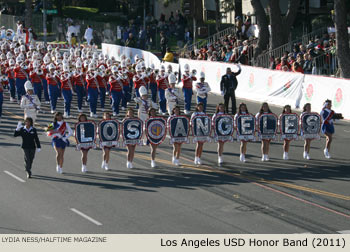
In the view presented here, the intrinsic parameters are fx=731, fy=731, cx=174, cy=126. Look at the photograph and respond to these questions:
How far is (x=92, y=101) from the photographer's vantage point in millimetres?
27438

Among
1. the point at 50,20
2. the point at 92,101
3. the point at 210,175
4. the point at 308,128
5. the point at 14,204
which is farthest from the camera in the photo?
the point at 50,20

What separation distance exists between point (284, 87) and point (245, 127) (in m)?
9.96

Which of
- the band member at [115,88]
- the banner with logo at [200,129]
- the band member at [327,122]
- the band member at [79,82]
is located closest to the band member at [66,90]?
the band member at [79,82]

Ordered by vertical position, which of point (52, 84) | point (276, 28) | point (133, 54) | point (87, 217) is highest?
point (276, 28)

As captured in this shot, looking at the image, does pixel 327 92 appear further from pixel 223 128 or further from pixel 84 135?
pixel 84 135

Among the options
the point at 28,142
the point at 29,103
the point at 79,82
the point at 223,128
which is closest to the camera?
the point at 28,142

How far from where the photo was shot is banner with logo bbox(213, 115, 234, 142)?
1950cm

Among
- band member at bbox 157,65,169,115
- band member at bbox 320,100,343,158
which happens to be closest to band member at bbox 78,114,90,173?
band member at bbox 320,100,343,158

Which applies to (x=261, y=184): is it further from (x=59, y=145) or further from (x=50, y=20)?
(x=50, y=20)

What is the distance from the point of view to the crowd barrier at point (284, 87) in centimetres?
2584

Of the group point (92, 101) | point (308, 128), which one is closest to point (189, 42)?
point (92, 101)

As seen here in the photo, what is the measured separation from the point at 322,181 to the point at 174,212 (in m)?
4.44

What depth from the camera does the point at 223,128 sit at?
64.2ft

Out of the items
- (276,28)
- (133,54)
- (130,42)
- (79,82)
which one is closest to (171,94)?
(79,82)
